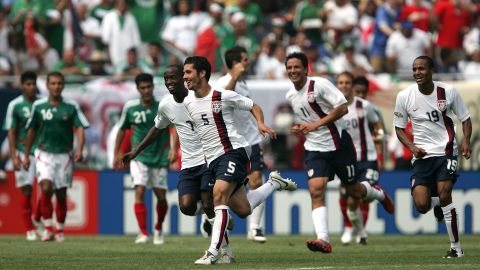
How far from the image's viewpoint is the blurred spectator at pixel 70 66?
25469mm

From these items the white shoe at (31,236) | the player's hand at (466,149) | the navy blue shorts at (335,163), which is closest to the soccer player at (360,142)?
the navy blue shorts at (335,163)

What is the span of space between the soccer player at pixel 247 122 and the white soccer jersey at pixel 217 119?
342 centimetres

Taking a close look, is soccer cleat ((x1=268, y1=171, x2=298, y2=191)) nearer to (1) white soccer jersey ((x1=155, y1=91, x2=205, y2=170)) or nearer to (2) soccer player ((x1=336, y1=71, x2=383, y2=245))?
(1) white soccer jersey ((x1=155, y1=91, x2=205, y2=170))

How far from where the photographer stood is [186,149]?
575 inches

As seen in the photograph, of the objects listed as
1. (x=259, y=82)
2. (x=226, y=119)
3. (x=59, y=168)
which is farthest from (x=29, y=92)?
(x=226, y=119)

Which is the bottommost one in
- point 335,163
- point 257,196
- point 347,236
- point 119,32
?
point 347,236

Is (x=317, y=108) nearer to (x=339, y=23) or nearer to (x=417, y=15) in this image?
(x=339, y=23)

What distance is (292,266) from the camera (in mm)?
13547

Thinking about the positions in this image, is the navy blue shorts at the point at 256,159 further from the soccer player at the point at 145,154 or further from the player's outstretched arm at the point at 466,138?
the player's outstretched arm at the point at 466,138

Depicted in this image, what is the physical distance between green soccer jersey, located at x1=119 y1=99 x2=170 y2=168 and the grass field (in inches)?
53.3

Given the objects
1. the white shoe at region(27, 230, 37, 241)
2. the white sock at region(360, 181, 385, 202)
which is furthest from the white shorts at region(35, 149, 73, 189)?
the white sock at region(360, 181, 385, 202)

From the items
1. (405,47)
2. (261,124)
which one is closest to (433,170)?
(261,124)

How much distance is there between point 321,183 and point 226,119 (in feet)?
8.59

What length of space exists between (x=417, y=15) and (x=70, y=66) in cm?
797
